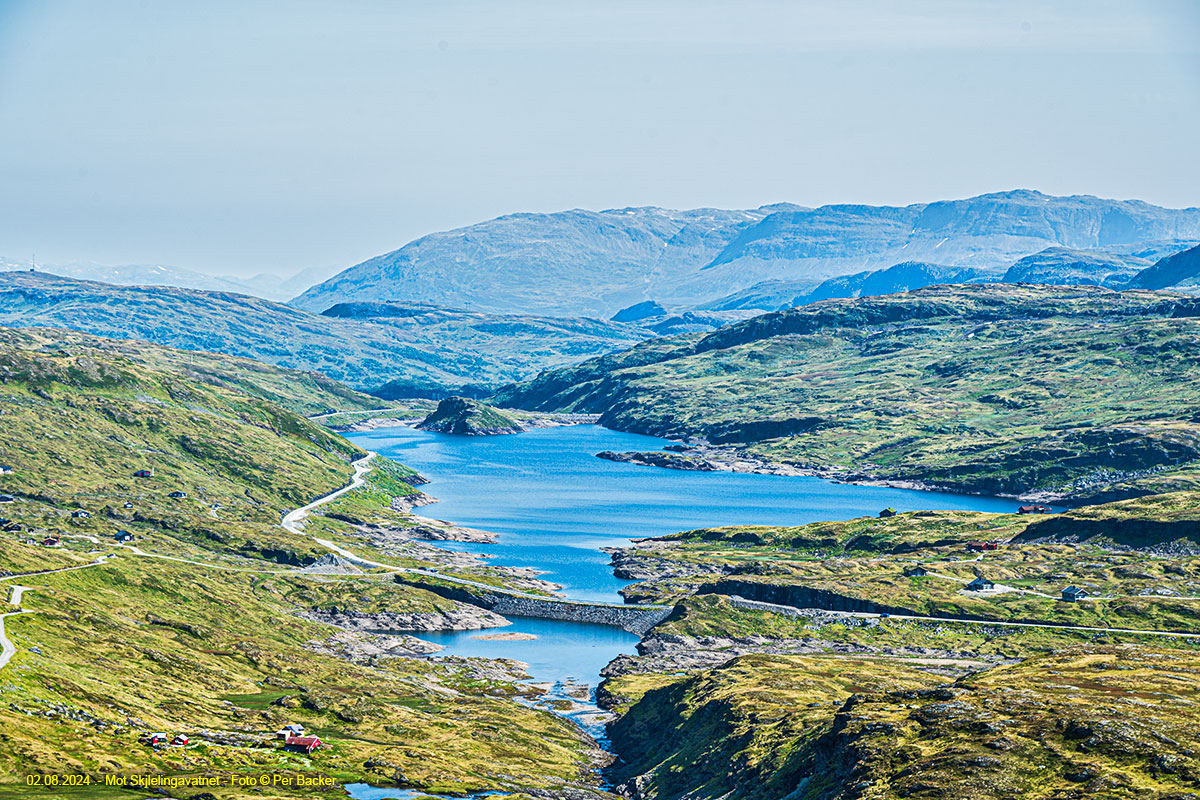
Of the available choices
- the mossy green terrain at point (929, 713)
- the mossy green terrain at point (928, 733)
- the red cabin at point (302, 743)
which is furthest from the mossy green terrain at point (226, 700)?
the mossy green terrain at point (929, 713)

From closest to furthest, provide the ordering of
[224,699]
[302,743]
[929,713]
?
[929,713]
[302,743]
[224,699]

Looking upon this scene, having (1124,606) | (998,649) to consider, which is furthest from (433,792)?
(1124,606)

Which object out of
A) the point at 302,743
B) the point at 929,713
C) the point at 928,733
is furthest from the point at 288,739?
the point at 929,713

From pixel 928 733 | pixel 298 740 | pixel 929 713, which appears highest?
pixel 929 713

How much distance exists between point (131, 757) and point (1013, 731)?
78579mm

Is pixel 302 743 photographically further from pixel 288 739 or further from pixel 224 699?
pixel 224 699

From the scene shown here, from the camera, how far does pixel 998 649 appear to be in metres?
184

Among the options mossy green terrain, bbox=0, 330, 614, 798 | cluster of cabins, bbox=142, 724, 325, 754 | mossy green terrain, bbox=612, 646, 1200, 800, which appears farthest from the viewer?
cluster of cabins, bbox=142, 724, 325, 754

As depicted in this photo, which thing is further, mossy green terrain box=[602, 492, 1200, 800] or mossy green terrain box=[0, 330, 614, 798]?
mossy green terrain box=[0, 330, 614, 798]

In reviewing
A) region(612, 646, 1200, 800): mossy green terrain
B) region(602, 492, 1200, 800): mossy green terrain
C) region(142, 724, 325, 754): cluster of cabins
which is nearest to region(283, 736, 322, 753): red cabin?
region(142, 724, 325, 754): cluster of cabins

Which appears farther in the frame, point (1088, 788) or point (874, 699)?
point (874, 699)

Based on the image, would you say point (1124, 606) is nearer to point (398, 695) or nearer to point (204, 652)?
point (398, 695)

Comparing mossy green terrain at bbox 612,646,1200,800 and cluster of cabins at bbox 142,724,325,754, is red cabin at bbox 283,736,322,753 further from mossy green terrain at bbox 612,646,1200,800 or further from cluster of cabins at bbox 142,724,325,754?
mossy green terrain at bbox 612,646,1200,800

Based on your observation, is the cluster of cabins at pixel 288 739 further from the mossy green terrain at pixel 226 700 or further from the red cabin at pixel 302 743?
the mossy green terrain at pixel 226 700
